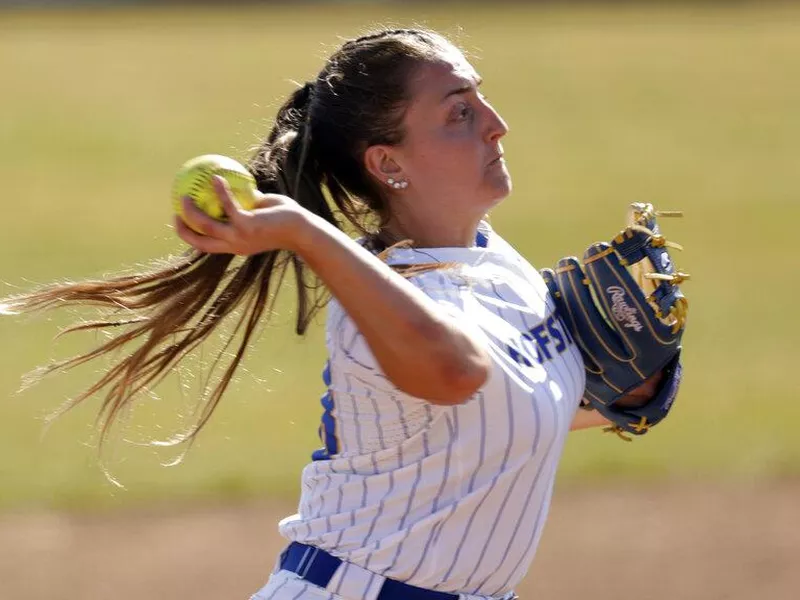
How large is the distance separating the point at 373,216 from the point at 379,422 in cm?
49

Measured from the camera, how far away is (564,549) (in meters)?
4.98

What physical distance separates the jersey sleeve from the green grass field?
29.0 inches

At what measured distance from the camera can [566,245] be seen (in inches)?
414

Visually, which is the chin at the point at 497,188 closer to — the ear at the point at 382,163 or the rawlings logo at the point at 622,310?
the ear at the point at 382,163

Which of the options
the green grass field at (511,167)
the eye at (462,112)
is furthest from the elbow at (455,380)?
the green grass field at (511,167)

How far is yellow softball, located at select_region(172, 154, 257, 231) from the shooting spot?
1.99m

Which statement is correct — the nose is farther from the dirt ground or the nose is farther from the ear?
the dirt ground

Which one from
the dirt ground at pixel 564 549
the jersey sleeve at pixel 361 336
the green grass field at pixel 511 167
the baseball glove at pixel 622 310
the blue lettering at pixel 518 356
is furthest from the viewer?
the green grass field at pixel 511 167

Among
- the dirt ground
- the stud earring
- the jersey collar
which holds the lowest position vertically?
the dirt ground

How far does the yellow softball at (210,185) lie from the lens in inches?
78.3

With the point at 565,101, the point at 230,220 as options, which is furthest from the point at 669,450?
the point at 565,101

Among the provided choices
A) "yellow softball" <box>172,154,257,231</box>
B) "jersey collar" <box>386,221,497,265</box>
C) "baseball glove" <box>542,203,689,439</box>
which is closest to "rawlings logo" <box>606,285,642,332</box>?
"baseball glove" <box>542,203,689,439</box>

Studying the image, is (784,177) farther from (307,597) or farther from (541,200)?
(307,597)

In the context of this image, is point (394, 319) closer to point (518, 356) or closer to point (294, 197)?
point (518, 356)
